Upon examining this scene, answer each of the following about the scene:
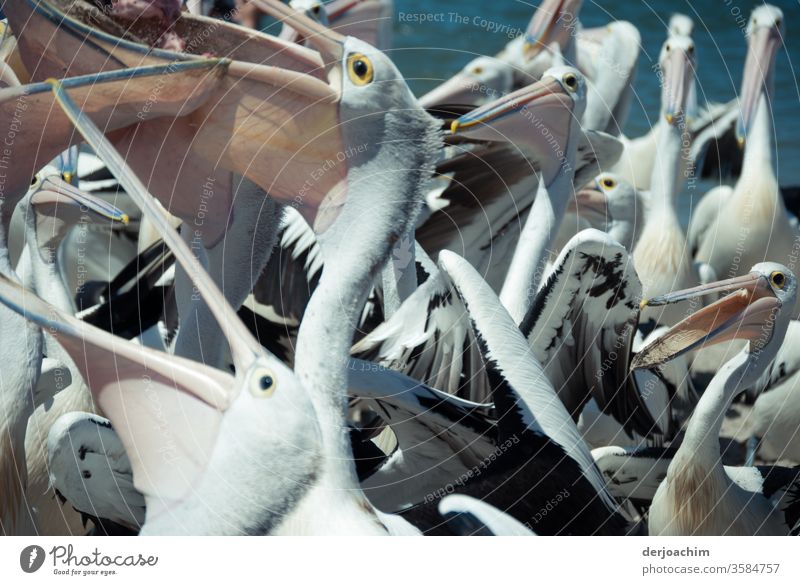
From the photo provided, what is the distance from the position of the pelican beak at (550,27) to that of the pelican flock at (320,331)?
1.94 feet

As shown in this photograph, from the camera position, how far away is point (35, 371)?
5.75 ft

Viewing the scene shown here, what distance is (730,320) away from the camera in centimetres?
202

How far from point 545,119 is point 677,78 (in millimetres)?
881

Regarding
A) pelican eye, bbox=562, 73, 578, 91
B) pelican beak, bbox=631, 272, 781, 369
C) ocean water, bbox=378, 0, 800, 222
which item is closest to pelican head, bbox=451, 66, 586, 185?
pelican eye, bbox=562, 73, 578, 91

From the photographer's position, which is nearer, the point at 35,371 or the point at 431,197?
the point at 35,371

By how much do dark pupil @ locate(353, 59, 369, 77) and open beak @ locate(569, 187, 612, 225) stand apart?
1.45m

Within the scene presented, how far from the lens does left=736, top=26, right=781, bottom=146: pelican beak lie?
2.97 meters

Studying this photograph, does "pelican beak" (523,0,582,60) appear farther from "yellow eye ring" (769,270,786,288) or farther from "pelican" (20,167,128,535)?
"pelican" (20,167,128,535)

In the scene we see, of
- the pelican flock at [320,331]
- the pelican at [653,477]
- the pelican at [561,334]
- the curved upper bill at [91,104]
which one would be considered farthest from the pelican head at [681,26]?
the curved upper bill at [91,104]

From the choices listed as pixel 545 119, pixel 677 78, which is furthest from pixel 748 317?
pixel 677 78

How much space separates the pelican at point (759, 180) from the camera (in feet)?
9.71
